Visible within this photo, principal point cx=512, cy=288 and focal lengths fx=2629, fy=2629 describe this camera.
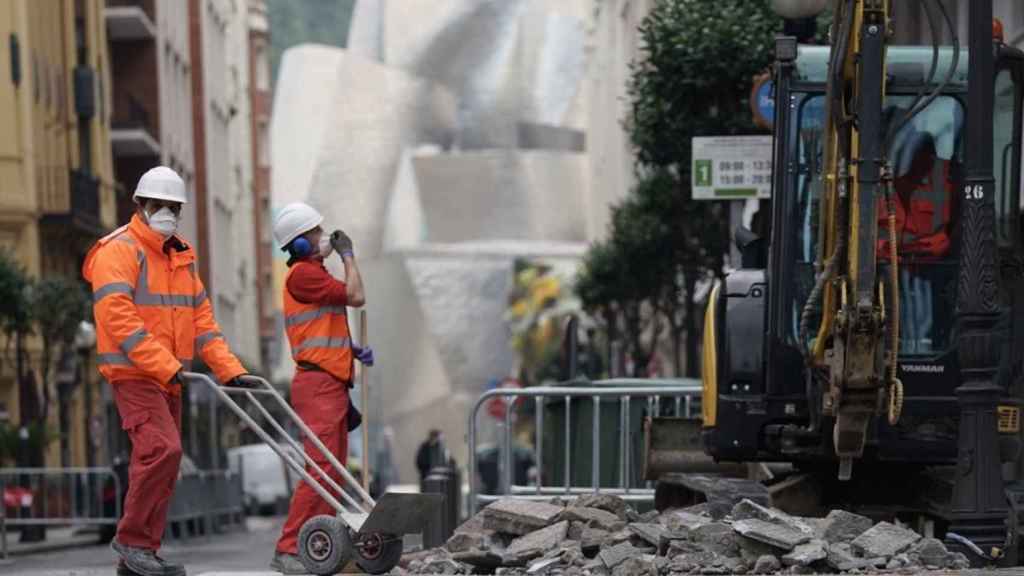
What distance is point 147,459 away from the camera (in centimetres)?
1122

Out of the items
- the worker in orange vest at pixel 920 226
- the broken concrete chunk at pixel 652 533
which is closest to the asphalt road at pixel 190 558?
the broken concrete chunk at pixel 652 533

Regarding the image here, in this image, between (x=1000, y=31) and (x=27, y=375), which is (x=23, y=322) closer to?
(x=27, y=375)

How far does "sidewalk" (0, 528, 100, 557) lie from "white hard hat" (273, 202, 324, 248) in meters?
12.1

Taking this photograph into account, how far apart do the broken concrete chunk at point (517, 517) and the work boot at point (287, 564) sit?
1286mm

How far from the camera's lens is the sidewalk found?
26188mm

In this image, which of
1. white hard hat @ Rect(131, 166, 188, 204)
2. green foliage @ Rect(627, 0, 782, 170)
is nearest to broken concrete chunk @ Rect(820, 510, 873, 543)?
white hard hat @ Rect(131, 166, 188, 204)

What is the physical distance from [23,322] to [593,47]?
40.4 meters

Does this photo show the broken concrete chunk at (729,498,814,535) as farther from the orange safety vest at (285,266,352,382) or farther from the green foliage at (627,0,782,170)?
the green foliage at (627,0,782,170)

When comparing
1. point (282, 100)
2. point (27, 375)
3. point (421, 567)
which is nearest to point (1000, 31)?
point (421, 567)

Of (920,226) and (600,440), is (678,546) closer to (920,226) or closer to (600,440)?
(920,226)

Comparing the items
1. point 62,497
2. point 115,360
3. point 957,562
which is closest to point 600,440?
point 957,562

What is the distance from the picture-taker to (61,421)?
41906 millimetres

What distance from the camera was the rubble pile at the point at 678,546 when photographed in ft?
39.1

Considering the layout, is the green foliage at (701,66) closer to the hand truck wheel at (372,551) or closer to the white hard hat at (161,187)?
the white hard hat at (161,187)
